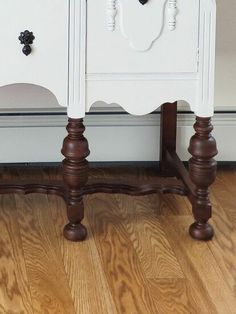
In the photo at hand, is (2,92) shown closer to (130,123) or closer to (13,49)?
(130,123)

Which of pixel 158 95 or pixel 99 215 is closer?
pixel 158 95

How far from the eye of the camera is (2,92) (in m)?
2.19

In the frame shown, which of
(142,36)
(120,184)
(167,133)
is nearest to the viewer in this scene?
(142,36)

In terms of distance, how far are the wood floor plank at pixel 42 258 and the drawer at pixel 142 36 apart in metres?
0.40

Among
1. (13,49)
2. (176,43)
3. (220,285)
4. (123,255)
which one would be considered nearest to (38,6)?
(13,49)

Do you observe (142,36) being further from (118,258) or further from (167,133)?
(167,133)

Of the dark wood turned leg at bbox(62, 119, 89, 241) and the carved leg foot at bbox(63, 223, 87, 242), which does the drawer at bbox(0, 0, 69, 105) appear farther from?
the carved leg foot at bbox(63, 223, 87, 242)

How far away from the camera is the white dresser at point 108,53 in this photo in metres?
1.66

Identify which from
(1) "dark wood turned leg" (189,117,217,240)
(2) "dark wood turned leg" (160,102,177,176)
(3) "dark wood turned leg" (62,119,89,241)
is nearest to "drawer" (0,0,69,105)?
(3) "dark wood turned leg" (62,119,89,241)

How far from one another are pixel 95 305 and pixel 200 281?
0.24 m

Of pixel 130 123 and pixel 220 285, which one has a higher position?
pixel 130 123

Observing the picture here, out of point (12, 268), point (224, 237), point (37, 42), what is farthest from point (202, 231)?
point (37, 42)

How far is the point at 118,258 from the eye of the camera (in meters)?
1.74

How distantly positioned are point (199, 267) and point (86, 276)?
9.5 inches
